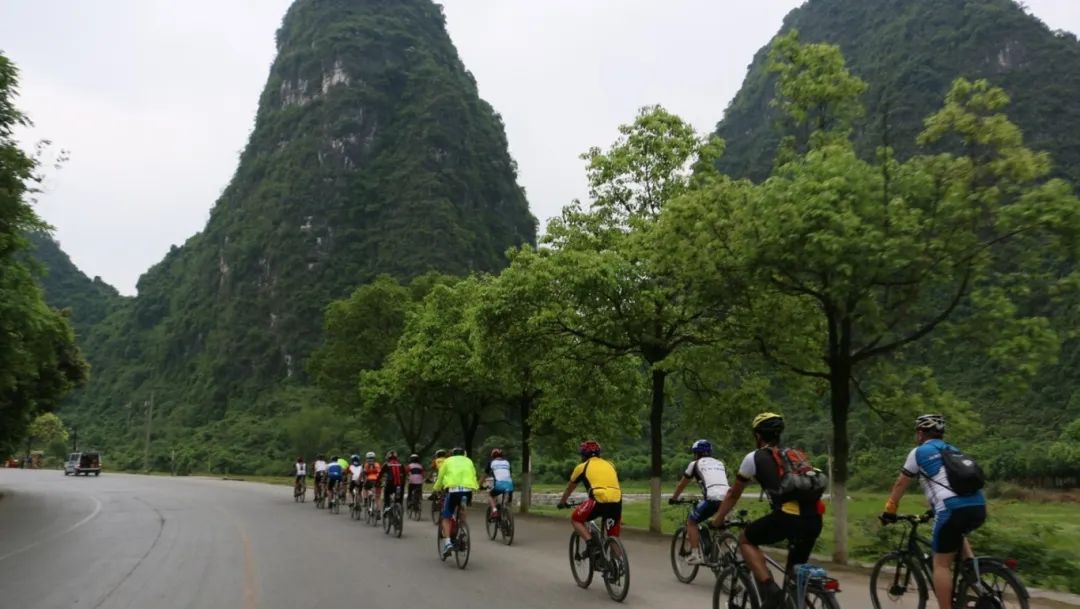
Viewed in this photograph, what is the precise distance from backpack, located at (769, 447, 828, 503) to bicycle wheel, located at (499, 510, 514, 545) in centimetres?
1016

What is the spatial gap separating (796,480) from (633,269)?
39.8ft

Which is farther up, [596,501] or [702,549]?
[596,501]

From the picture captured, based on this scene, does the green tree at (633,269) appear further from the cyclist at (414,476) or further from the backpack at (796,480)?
the backpack at (796,480)

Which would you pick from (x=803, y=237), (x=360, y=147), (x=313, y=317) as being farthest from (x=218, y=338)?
(x=803, y=237)

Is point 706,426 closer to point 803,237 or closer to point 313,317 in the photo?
point 803,237

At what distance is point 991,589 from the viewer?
21.0 feet

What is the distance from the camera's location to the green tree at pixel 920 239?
11602mm

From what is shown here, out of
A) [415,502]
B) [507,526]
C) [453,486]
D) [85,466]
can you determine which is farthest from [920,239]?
[85,466]

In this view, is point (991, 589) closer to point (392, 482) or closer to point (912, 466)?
point (912, 466)

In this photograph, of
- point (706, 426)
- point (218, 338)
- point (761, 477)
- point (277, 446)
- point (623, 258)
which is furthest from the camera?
point (218, 338)

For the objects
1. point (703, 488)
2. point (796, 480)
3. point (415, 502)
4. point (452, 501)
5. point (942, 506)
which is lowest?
point (415, 502)

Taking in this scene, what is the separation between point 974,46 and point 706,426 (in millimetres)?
134282

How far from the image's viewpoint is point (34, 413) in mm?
35156

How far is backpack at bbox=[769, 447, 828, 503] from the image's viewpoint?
593cm
